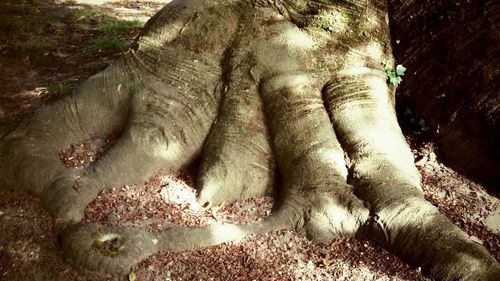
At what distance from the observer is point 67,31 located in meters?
6.99

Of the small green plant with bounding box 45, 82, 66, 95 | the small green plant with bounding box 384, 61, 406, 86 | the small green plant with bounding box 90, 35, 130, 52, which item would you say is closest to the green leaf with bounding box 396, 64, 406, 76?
the small green plant with bounding box 384, 61, 406, 86

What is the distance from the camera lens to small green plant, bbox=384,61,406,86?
382cm

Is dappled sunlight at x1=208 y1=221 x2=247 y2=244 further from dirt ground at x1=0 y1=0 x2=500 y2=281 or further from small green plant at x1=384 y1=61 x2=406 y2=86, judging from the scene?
small green plant at x1=384 y1=61 x2=406 y2=86

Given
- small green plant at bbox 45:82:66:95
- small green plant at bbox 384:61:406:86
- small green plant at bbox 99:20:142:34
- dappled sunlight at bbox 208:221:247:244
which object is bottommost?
small green plant at bbox 45:82:66:95

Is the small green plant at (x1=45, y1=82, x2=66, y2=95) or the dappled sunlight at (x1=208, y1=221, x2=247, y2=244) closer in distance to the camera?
the dappled sunlight at (x1=208, y1=221, x2=247, y2=244)

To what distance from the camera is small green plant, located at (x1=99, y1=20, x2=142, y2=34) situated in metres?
7.10

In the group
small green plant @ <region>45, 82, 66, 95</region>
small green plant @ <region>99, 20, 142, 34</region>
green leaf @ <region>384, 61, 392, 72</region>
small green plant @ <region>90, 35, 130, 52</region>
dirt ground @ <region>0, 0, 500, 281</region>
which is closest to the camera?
dirt ground @ <region>0, 0, 500, 281</region>

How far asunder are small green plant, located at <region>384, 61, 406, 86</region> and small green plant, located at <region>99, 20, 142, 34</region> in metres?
4.82

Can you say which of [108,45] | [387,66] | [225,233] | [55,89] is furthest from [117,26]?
[225,233]

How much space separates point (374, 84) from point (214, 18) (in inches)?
59.4

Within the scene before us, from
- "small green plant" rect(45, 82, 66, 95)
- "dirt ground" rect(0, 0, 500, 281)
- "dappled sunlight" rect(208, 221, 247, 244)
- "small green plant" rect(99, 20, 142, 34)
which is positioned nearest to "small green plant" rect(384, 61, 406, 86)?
"dirt ground" rect(0, 0, 500, 281)

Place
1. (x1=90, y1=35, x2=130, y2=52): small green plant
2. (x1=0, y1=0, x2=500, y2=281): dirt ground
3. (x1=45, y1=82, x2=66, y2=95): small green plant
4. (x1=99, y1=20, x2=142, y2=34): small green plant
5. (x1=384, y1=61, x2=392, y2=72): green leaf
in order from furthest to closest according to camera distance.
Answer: (x1=99, y1=20, x2=142, y2=34): small green plant → (x1=90, y1=35, x2=130, y2=52): small green plant → (x1=45, y1=82, x2=66, y2=95): small green plant → (x1=384, y1=61, x2=392, y2=72): green leaf → (x1=0, y1=0, x2=500, y2=281): dirt ground

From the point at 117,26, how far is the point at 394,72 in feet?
16.3

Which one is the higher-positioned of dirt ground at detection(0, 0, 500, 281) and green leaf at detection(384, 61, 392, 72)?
green leaf at detection(384, 61, 392, 72)
